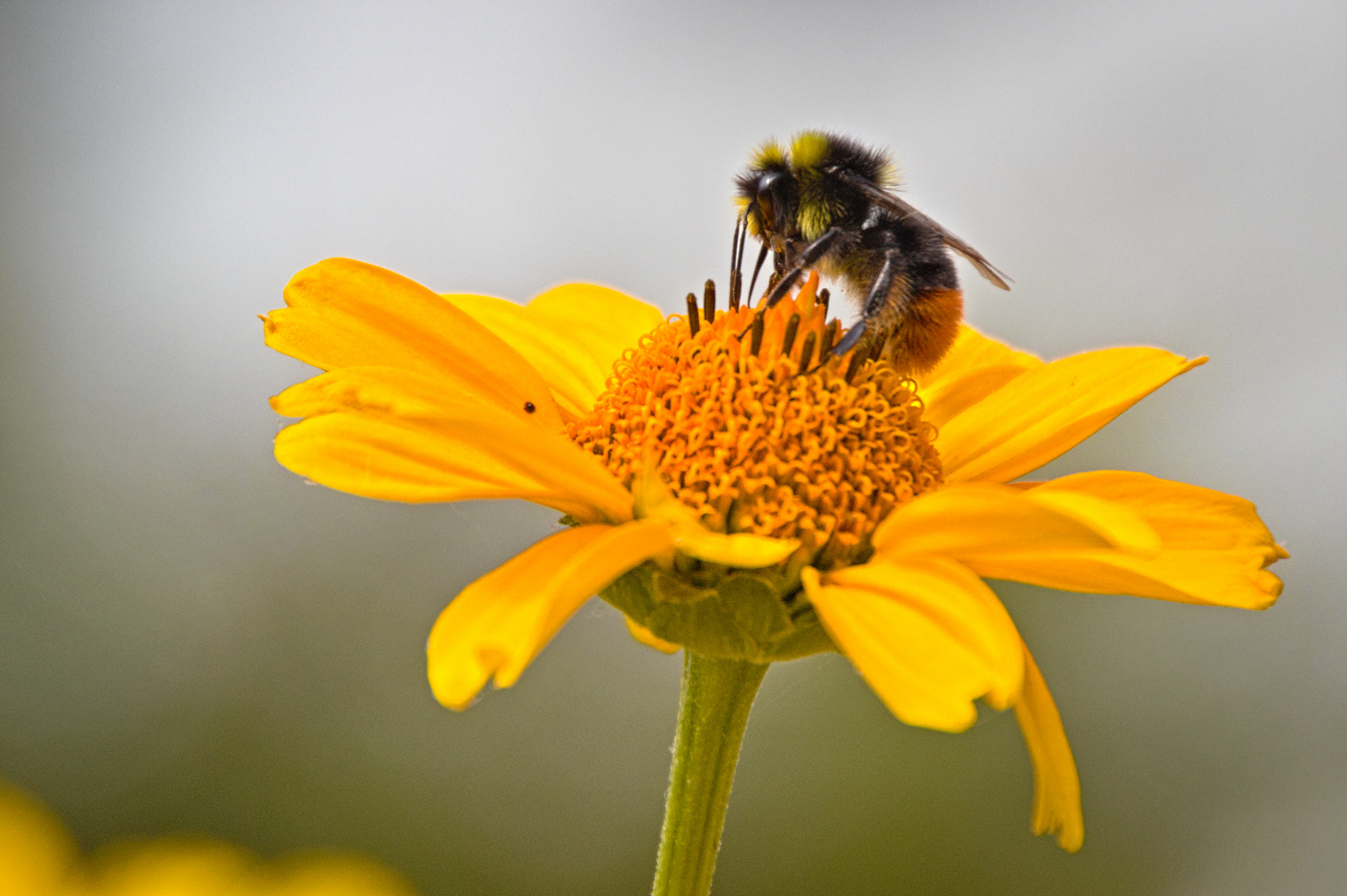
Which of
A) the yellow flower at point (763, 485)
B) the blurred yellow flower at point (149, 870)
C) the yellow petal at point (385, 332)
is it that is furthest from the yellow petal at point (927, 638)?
the blurred yellow flower at point (149, 870)

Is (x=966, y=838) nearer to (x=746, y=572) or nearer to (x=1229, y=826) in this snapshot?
(x=1229, y=826)

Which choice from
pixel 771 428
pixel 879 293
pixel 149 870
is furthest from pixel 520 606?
pixel 149 870

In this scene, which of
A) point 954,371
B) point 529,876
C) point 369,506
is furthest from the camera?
point 369,506

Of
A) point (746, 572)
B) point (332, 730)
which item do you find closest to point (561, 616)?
point (746, 572)

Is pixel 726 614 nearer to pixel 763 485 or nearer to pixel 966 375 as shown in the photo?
pixel 763 485

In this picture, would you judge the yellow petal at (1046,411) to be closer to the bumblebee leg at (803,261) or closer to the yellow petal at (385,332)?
the bumblebee leg at (803,261)
